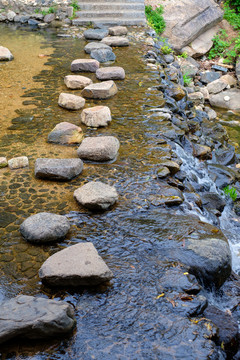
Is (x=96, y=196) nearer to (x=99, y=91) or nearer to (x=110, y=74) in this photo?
(x=99, y=91)

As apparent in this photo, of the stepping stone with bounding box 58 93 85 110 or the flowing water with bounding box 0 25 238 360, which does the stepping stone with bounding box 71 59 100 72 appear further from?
the stepping stone with bounding box 58 93 85 110

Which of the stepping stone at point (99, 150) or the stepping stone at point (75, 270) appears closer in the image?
the stepping stone at point (75, 270)

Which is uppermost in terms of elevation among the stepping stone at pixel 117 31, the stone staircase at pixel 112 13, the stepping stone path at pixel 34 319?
the stone staircase at pixel 112 13

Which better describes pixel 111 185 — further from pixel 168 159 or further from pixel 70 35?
pixel 70 35

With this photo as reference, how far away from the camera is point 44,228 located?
324 centimetres

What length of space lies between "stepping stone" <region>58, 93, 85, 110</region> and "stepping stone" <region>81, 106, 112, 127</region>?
1.69ft

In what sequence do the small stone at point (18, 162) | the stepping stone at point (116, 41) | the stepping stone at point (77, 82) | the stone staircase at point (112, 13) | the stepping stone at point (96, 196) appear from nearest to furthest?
the stepping stone at point (96, 196)
the small stone at point (18, 162)
the stepping stone at point (77, 82)
the stepping stone at point (116, 41)
the stone staircase at point (112, 13)

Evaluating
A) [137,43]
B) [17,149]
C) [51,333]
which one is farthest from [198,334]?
[137,43]

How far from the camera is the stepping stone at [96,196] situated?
3633mm

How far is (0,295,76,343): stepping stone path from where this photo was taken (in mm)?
2301

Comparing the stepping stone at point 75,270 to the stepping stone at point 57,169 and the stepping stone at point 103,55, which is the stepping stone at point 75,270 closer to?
the stepping stone at point 57,169

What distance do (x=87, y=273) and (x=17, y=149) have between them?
8.40 ft

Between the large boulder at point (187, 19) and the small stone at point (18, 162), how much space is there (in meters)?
8.76

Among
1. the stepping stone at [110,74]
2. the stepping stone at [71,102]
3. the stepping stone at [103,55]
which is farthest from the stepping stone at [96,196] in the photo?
the stepping stone at [103,55]
